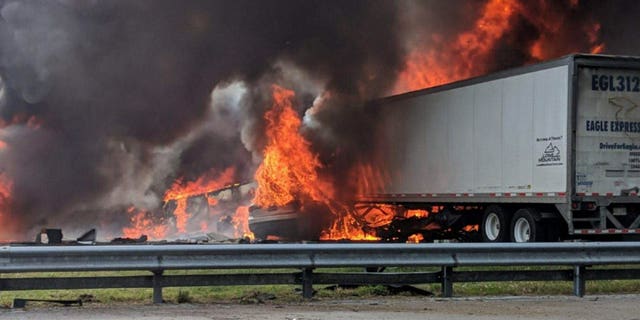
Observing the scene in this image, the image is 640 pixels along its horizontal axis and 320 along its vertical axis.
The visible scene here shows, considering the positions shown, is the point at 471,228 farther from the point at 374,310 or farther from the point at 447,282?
the point at 374,310

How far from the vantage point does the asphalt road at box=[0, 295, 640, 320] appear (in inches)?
412

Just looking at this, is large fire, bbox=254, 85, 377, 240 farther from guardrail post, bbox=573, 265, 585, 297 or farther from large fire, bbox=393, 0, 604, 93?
guardrail post, bbox=573, 265, 585, 297

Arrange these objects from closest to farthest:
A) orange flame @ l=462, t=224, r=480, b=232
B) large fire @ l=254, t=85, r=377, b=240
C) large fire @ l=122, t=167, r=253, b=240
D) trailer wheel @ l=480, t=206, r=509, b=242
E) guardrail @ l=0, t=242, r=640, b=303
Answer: guardrail @ l=0, t=242, r=640, b=303
trailer wheel @ l=480, t=206, r=509, b=242
orange flame @ l=462, t=224, r=480, b=232
large fire @ l=254, t=85, r=377, b=240
large fire @ l=122, t=167, r=253, b=240

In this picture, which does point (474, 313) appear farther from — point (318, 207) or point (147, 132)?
point (147, 132)

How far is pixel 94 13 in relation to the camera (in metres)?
24.0

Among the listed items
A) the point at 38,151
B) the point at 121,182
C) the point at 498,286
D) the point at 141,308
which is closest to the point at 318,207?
the point at 121,182

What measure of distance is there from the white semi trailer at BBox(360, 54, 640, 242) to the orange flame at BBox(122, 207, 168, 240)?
834cm

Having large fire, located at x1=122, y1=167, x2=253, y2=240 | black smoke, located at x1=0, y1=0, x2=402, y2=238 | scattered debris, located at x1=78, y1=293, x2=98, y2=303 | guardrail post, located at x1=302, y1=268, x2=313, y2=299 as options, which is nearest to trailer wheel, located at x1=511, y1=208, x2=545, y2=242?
black smoke, located at x1=0, y1=0, x2=402, y2=238

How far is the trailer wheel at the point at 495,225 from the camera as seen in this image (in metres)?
20.7

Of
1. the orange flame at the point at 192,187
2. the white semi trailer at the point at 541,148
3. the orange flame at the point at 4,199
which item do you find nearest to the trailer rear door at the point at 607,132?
the white semi trailer at the point at 541,148

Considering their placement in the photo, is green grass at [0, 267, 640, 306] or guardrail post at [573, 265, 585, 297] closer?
green grass at [0, 267, 640, 306]

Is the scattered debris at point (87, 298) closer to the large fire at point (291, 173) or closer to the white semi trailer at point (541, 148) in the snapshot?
the white semi trailer at point (541, 148)

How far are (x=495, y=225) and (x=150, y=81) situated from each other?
924 centimetres

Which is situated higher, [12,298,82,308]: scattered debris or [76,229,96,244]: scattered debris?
[76,229,96,244]: scattered debris
